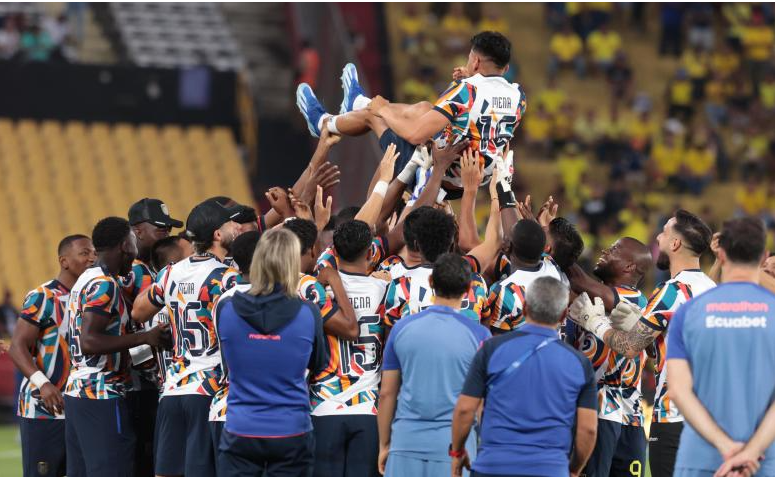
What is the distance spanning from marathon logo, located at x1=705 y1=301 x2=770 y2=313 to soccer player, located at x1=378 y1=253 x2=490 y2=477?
49.2 inches

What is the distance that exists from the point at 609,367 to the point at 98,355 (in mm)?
3238

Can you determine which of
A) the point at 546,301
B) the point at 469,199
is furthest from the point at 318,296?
the point at 546,301

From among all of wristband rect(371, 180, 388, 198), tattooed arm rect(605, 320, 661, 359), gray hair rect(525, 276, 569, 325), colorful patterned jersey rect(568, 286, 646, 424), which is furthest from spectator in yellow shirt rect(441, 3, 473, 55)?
gray hair rect(525, 276, 569, 325)

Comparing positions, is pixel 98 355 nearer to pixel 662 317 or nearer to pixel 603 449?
pixel 603 449

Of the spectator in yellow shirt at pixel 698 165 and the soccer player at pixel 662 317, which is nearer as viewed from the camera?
the soccer player at pixel 662 317

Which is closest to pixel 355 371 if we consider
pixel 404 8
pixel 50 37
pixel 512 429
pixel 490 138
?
pixel 512 429

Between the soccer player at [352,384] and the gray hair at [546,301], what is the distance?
54.2 inches

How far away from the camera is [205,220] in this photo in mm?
7719

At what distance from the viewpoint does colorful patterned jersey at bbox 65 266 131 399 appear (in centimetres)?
795

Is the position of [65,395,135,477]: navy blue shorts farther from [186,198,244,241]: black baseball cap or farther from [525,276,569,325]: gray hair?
[525,276,569,325]: gray hair

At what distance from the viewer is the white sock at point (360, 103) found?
890 centimetres

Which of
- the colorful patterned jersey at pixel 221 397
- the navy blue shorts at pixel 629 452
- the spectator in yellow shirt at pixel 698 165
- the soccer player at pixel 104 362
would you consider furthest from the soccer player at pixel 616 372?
the spectator in yellow shirt at pixel 698 165

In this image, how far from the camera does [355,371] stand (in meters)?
7.27

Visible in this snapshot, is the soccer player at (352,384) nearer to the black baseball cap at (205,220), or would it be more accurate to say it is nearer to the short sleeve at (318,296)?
the short sleeve at (318,296)
